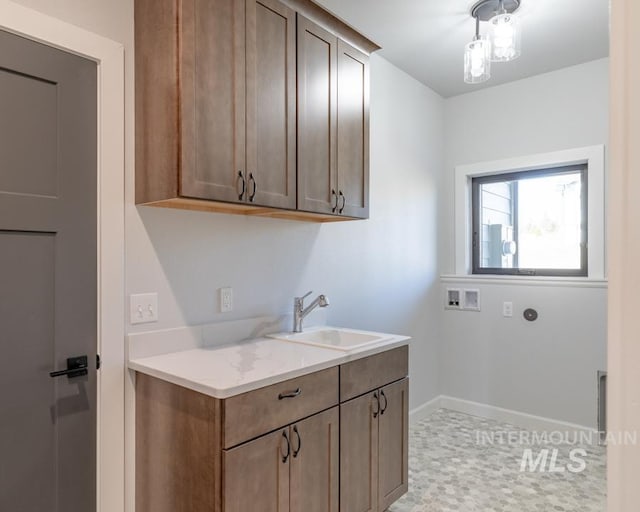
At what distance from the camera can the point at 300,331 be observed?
231 centimetres

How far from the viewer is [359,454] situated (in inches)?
73.7

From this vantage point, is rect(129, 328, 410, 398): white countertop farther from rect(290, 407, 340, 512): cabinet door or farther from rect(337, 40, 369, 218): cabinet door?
rect(337, 40, 369, 218): cabinet door

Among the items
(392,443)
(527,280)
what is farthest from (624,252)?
(527,280)

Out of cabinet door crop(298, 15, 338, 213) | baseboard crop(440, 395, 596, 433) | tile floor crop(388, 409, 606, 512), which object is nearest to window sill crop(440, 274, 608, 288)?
baseboard crop(440, 395, 596, 433)

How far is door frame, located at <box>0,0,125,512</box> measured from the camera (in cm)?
160

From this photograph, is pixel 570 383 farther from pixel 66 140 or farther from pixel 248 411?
pixel 66 140

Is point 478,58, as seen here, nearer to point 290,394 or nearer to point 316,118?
point 316,118

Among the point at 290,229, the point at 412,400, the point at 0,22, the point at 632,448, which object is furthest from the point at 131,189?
the point at 412,400

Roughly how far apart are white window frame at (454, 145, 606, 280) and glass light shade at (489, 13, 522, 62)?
1281 millimetres

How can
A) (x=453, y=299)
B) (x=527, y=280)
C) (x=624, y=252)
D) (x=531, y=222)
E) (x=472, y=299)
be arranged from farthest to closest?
(x=453, y=299) → (x=472, y=299) → (x=531, y=222) → (x=527, y=280) → (x=624, y=252)

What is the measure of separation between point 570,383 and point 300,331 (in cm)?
212

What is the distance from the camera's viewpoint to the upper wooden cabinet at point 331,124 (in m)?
1.97

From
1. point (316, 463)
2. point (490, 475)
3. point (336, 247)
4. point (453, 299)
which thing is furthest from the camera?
point (453, 299)

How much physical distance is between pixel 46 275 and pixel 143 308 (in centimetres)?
37
